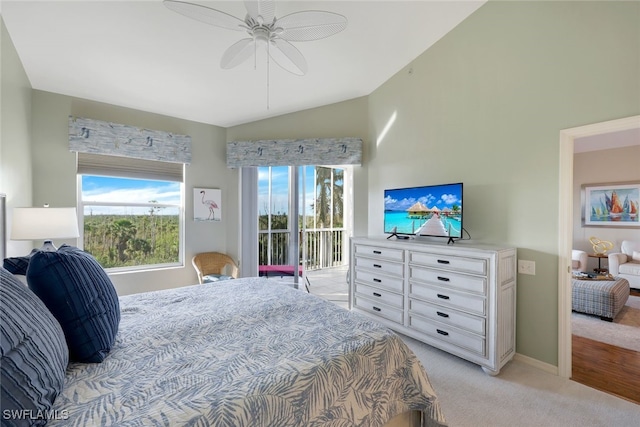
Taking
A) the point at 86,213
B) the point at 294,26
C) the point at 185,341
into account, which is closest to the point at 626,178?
the point at 294,26

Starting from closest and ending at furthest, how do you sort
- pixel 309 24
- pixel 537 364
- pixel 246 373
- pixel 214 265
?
1. pixel 246 373
2. pixel 309 24
3. pixel 537 364
4. pixel 214 265

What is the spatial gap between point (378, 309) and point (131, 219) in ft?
11.1

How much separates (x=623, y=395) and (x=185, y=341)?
3023 mm

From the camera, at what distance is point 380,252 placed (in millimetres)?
3143

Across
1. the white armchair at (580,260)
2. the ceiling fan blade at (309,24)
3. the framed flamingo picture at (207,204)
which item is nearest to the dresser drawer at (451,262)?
the ceiling fan blade at (309,24)

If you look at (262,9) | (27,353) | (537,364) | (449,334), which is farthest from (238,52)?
(537,364)

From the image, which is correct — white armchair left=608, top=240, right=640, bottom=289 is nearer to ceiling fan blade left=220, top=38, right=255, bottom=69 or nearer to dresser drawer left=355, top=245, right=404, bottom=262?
dresser drawer left=355, top=245, right=404, bottom=262

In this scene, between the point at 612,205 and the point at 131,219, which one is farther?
the point at 612,205

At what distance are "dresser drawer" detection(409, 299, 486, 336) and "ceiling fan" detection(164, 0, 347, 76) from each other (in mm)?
2451

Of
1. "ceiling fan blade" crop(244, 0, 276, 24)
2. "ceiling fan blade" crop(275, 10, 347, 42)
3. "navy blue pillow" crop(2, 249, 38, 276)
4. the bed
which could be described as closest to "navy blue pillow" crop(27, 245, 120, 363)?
the bed

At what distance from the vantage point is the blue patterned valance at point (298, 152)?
3.86 metres

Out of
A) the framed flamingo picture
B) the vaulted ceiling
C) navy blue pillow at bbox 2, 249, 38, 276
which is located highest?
the vaulted ceiling

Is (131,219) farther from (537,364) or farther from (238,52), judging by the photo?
(537,364)

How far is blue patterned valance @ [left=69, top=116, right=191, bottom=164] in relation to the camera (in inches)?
127
